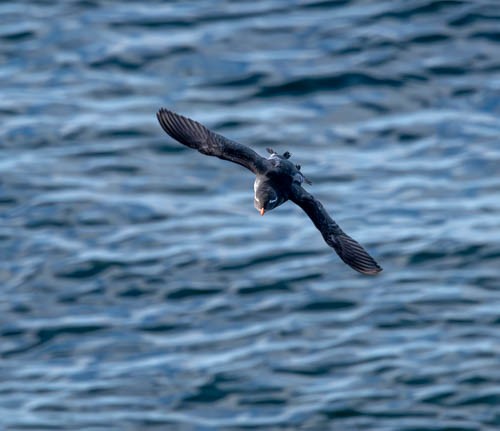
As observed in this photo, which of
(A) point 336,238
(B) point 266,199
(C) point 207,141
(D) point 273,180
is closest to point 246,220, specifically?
(C) point 207,141

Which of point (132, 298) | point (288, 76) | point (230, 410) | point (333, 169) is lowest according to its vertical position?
point (230, 410)

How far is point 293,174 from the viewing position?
409 inches

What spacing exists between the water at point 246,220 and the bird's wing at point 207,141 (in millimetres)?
7775

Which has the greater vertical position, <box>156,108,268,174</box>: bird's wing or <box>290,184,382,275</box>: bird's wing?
<box>156,108,268,174</box>: bird's wing

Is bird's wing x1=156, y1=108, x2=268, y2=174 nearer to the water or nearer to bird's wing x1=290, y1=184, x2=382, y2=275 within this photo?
bird's wing x1=290, y1=184, x2=382, y2=275

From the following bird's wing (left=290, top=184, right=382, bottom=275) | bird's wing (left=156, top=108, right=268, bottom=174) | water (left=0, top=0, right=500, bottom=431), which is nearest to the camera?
bird's wing (left=290, top=184, right=382, bottom=275)

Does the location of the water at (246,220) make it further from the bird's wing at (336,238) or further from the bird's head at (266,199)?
the bird's head at (266,199)

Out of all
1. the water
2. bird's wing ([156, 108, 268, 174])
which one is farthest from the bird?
the water

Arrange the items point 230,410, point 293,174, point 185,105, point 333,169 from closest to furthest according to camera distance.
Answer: point 293,174
point 230,410
point 333,169
point 185,105

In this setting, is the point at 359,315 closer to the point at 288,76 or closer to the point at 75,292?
the point at 75,292

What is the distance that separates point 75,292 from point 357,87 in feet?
23.3

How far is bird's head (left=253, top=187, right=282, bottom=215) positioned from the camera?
1000 centimetres

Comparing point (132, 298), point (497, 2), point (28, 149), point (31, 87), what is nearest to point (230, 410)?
point (132, 298)

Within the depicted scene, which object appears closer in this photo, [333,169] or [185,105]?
[333,169]
